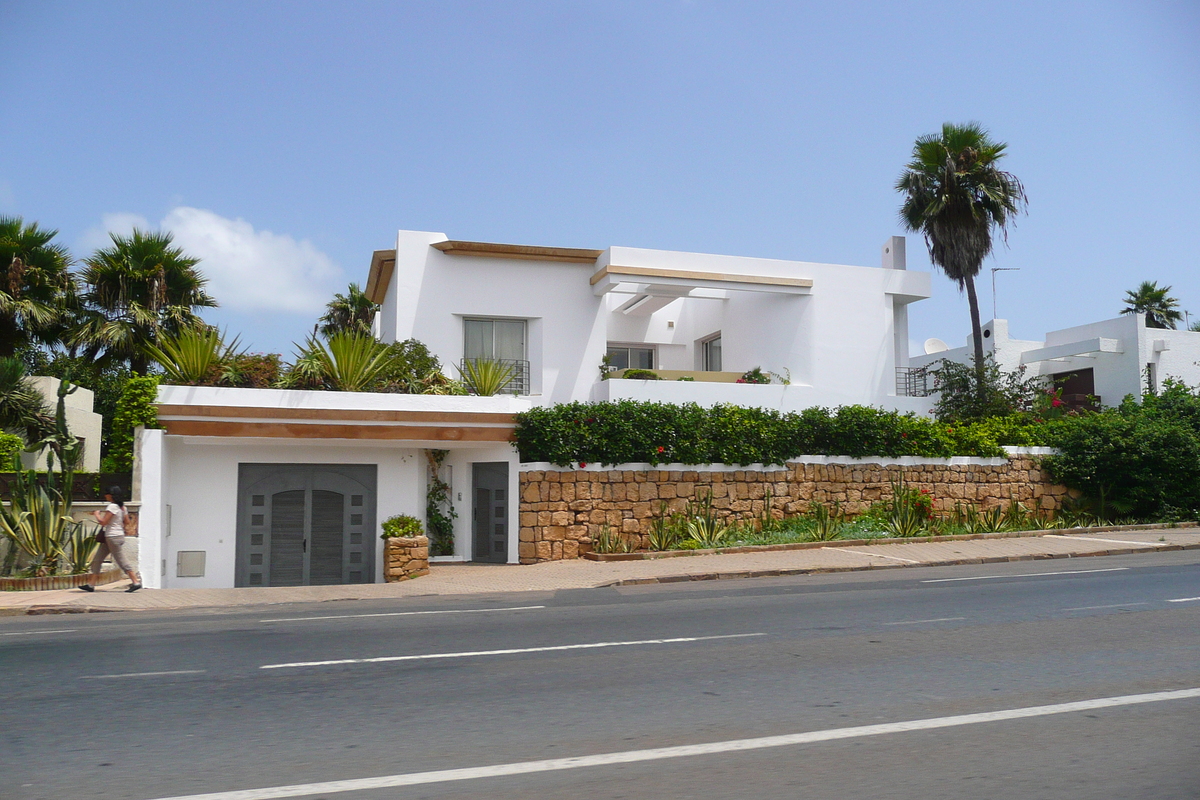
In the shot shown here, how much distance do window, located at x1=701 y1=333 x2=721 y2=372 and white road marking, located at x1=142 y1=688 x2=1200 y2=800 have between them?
2116cm

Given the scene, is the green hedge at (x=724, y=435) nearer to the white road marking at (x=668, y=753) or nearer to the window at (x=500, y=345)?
the window at (x=500, y=345)

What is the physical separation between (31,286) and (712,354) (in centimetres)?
1808

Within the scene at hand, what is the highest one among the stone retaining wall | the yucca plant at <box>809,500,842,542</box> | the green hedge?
the green hedge

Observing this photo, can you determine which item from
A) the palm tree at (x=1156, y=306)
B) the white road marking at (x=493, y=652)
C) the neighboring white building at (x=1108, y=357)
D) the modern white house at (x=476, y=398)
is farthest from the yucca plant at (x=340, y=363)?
the palm tree at (x=1156, y=306)

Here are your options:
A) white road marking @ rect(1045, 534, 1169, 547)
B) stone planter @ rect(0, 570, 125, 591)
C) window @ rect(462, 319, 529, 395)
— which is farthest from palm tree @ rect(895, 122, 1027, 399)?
stone planter @ rect(0, 570, 125, 591)

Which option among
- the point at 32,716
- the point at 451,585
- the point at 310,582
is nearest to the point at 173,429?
the point at 310,582

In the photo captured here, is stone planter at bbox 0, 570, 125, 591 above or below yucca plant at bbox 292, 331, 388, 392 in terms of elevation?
below

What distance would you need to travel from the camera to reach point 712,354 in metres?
27.4

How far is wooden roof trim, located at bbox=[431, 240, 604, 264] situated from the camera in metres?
21.6

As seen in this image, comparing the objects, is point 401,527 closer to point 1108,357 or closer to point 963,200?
point 963,200

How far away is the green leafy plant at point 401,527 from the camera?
17391 millimetres

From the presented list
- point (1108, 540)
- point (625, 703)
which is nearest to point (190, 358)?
point (625, 703)

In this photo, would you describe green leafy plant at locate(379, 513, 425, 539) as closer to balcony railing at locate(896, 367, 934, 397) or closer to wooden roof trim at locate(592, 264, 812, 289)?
wooden roof trim at locate(592, 264, 812, 289)

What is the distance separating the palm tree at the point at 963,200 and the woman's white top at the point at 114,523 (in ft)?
70.4
